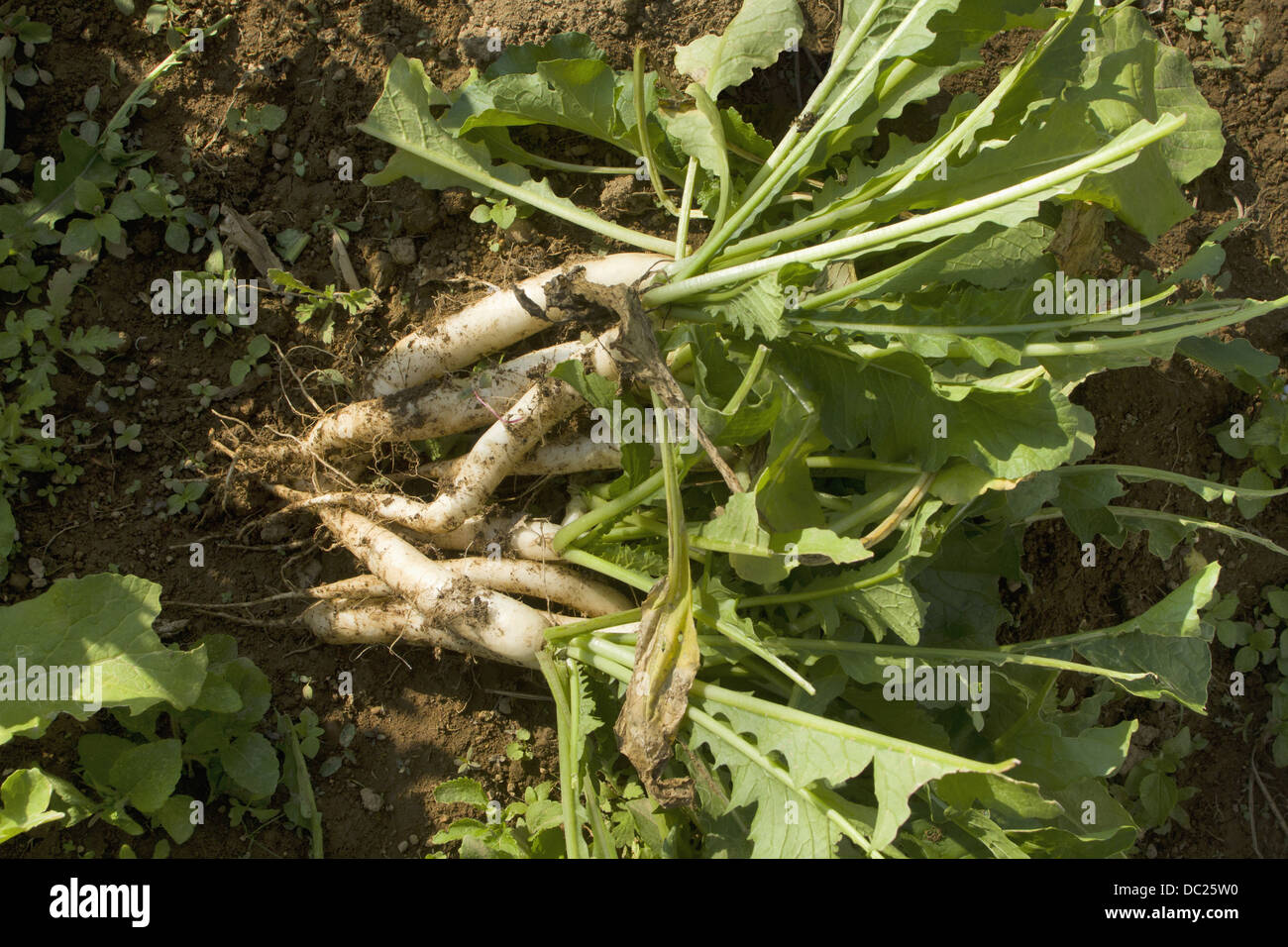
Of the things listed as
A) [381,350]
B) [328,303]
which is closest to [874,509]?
[381,350]

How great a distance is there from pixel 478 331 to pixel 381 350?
1.34 feet

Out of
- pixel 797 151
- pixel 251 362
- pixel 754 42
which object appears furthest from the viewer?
pixel 251 362

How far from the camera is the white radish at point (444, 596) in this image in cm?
259

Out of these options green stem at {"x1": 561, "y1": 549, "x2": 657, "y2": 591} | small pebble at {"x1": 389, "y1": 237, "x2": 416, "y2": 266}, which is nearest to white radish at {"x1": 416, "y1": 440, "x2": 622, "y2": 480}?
green stem at {"x1": 561, "y1": 549, "x2": 657, "y2": 591}

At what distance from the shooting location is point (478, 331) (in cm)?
271

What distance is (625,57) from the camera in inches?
115

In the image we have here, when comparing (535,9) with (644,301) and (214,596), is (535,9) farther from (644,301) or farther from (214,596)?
(214,596)

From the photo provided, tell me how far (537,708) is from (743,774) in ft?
2.93

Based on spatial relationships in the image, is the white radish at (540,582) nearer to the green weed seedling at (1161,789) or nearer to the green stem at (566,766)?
→ the green stem at (566,766)

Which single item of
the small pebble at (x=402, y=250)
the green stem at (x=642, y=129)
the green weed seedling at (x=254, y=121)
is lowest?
the small pebble at (x=402, y=250)

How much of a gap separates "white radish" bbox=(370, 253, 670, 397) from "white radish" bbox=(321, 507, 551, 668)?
0.44 metres

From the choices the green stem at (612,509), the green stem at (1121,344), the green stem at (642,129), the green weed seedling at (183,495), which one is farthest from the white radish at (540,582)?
the green stem at (1121,344)

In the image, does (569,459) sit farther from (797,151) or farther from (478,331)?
(797,151)

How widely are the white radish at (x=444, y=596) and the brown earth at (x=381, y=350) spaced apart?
188mm
